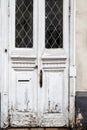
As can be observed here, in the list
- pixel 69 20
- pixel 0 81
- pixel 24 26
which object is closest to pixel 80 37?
pixel 69 20

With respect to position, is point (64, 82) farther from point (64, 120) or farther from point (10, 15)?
point (10, 15)

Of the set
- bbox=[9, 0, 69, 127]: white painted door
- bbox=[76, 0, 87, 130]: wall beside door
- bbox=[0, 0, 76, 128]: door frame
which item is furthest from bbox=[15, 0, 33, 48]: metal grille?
bbox=[76, 0, 87, 130]: wall beside door

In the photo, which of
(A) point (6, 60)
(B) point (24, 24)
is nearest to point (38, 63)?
(A) point (6, 60)

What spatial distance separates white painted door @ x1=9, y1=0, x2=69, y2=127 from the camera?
9.05m

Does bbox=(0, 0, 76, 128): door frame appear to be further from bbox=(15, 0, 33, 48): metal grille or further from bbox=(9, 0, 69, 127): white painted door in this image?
bbox=(15, 0, 33, 48): metal grille

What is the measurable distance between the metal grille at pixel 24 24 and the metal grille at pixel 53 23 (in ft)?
0.88

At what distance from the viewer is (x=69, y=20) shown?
9062 millimetres

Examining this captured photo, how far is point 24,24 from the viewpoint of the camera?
910cm

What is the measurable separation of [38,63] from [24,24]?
0.69 metres

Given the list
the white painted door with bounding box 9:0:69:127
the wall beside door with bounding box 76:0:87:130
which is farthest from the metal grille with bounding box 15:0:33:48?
the wall beside door with bounding box 76:0:87:130

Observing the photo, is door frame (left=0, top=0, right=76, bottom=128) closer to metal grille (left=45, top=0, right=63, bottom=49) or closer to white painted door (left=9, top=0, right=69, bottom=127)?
white painted door (left=9, top=0, right=69, bottom=127)

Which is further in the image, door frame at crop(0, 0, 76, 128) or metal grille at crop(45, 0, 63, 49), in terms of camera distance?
metal grille at crop(45, 0, 63, 49)

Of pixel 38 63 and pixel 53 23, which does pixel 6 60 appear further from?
pixel 53 23

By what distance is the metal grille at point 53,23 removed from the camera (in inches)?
359
